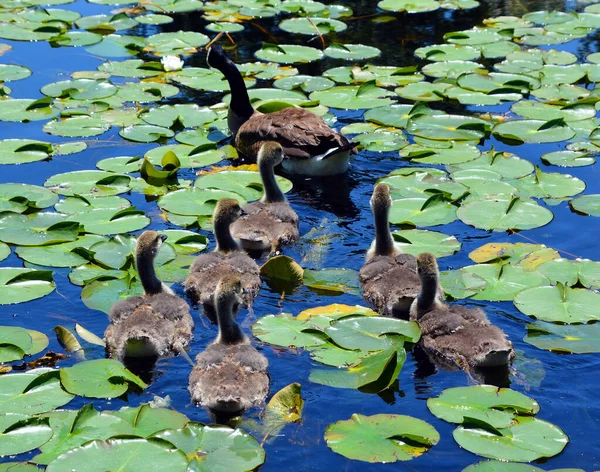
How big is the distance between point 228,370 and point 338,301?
196 cm

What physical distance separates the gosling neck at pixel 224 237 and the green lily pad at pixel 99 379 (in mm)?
2096

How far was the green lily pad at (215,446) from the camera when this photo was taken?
261 inches

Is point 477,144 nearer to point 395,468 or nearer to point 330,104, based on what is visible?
point 330,104

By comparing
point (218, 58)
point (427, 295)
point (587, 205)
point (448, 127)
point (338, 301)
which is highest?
point (218, 58)

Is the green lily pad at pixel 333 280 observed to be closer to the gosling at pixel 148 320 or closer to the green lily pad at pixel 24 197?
the gosling at pixel 148 320

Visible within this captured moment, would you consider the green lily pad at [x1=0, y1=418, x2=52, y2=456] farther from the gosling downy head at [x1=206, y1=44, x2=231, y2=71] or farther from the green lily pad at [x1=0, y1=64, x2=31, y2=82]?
the green lily pad at [x1=0, y1=64, x2=31, y2=82]

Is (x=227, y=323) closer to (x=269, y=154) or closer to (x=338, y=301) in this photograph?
(x=338, y=301)

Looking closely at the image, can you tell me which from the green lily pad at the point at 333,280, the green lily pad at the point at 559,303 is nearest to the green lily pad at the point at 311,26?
the green lily pad at the point at 333,280

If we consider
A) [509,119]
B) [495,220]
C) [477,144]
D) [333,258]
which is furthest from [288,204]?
[509,119]

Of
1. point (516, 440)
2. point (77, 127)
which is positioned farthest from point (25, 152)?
point (516, 440)

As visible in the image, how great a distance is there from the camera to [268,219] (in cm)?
1022

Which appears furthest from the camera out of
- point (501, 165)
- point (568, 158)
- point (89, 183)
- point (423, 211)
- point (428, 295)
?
point (568, 158)

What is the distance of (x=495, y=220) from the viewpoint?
33.8 feet

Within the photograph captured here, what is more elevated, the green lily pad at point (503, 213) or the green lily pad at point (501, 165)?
the green lily pad at point (501, 165)
